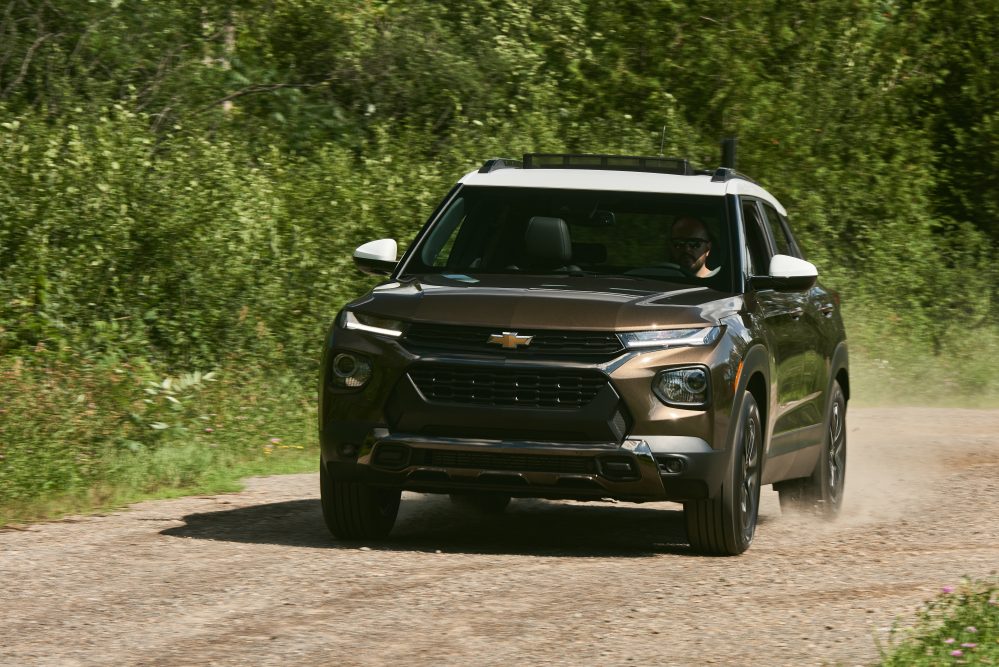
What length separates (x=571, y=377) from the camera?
7.66m

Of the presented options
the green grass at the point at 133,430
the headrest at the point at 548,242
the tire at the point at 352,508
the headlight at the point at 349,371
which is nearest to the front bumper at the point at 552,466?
the headlight at the point at 349,371

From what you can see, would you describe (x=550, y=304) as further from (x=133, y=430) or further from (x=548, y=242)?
(x=133, y=430)

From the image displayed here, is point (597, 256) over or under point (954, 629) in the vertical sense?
over

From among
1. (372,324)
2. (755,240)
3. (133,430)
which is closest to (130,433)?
(133,430)

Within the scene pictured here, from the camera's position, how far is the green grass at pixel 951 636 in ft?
18.4

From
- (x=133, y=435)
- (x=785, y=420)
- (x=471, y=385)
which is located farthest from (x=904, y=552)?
(x=133, y=435)

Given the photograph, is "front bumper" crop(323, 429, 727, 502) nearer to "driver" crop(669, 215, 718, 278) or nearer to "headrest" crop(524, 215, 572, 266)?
"driver" crop(669, 215, 718, 278)

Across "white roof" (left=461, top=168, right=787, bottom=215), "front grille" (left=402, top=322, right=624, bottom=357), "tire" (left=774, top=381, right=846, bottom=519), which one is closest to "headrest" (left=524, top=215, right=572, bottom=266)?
"white roof" (left=461, top=168, right=787, bottom=215)

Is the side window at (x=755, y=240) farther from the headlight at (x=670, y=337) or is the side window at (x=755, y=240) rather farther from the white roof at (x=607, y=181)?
the headlight at (x=670, y=337)

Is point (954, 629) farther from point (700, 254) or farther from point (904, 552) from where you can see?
point (700, 254)

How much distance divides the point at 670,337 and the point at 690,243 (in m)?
1.27

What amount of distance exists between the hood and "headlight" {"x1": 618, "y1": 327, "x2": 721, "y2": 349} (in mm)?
29

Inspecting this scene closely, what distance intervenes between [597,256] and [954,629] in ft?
11.6

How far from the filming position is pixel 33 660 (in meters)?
5.72
